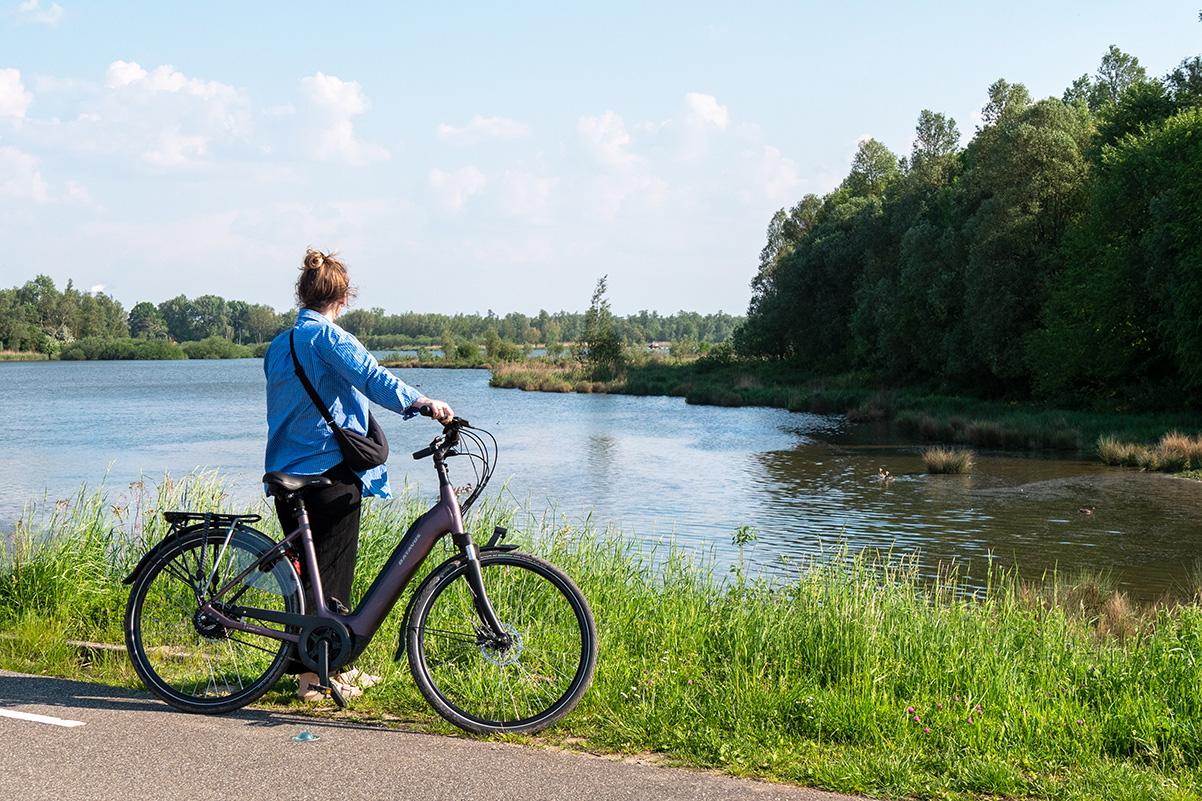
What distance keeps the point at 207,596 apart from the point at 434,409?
57.6 inches

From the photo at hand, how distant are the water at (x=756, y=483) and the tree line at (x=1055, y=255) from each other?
19.9 feet

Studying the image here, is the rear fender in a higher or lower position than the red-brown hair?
lower

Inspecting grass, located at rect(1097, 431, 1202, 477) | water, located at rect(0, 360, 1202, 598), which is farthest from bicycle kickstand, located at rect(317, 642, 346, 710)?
grass, located at rect(1097, 431, 1202, 477)

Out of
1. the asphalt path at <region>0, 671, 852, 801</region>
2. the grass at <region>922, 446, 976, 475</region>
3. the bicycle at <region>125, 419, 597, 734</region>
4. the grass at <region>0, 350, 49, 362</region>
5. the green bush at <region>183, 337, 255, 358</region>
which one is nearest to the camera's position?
the asphalt path at <region>0, 671, 852, 801</region>

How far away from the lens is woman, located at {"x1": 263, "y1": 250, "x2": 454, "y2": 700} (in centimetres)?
427

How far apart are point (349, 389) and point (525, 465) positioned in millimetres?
23304

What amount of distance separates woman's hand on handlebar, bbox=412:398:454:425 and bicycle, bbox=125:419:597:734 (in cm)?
11

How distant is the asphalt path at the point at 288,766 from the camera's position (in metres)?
3.39

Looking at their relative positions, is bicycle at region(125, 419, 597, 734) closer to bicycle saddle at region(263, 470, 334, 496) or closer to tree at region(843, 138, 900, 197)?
bicycle saddle at region(263, 470, 334, 496)

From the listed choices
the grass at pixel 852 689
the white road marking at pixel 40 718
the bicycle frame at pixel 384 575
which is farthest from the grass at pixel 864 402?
the white road marking at pixel 40 718

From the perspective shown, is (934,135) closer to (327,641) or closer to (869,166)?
(869,166)

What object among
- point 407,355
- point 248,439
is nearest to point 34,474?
point 248,439

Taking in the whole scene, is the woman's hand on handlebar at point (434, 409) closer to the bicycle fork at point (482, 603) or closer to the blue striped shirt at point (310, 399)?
the blue striped shirt at point (310, 399)

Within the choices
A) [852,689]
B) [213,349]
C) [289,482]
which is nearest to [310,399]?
[289,482]
